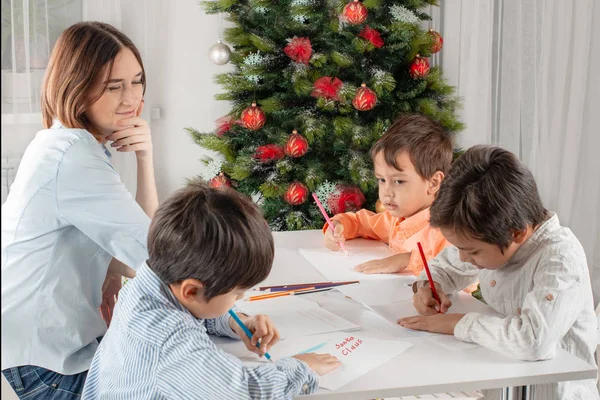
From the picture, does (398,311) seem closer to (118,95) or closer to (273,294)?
(273,294)

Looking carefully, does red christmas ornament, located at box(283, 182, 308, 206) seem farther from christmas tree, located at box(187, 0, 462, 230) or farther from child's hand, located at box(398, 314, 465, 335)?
child's hand, located at box(398, 314, 465, 335)

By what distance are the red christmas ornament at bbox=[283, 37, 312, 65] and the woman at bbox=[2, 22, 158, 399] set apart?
59.4 inches

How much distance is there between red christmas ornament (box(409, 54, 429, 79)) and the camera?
120 inches

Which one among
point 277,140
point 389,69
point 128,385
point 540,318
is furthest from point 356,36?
point 128,385

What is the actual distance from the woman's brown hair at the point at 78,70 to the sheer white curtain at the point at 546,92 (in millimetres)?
2131

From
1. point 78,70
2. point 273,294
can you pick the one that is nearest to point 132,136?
point 78,70

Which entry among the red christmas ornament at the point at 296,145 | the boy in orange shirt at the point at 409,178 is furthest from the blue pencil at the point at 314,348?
the red christmas ornament at the point at 296,145

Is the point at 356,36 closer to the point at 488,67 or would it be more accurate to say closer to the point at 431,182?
the point at 488,67

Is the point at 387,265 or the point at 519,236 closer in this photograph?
the point at 519,236

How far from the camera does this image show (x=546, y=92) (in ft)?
10.5

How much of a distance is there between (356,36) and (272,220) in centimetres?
90

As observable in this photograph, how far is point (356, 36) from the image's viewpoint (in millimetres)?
3021

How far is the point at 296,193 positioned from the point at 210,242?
1.85m

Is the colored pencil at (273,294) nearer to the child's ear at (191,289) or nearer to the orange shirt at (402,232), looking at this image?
the orange shirt at (402,232)
